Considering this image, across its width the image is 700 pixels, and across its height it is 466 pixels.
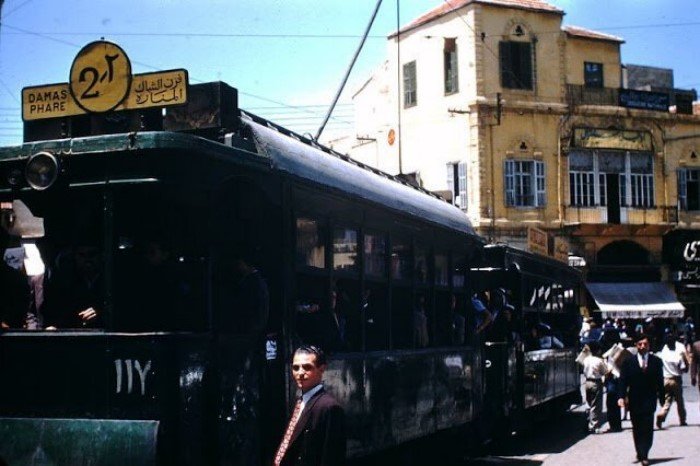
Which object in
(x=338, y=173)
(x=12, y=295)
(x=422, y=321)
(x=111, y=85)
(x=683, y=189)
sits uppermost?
(x=683, y=189)

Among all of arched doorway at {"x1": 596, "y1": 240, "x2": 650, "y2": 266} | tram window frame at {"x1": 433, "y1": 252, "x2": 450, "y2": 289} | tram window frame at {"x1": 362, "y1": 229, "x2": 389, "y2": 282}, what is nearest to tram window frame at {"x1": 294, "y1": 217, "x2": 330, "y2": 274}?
tram window frame at {"x1": 362, "y1": 229, "x2": 389, "y2": 282}

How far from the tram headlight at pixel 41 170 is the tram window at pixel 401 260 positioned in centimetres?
388

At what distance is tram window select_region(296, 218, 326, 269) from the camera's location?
25.0 ft

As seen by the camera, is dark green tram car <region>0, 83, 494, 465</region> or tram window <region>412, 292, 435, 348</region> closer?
dark green tram car <region>0, 83, 494, 465</region>

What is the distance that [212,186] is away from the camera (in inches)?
254

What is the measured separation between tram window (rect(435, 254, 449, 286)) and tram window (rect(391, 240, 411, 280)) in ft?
3.62

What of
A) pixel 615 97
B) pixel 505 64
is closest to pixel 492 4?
pixel 505 64

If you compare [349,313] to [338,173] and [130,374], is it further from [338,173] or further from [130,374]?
[130,374]

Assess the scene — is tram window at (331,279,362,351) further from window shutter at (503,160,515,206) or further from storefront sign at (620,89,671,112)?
storefront sign at (620,89,671,112)

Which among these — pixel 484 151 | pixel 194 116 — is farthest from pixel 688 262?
pixel 194 116

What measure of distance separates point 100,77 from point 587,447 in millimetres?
11180

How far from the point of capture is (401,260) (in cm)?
1000

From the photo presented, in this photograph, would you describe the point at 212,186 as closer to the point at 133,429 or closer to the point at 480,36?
the point at 133,429

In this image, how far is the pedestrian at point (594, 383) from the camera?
18.3 meters
